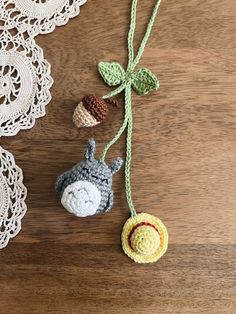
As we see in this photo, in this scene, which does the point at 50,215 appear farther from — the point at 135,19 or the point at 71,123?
the point at 135,19

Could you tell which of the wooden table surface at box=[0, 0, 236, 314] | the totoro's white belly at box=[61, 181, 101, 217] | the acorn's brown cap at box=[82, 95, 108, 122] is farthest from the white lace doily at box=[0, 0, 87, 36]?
the totoro's white belly at box=[61, 181, 101, 217]

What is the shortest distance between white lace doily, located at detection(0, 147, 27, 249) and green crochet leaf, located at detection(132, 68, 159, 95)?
7.6 inches

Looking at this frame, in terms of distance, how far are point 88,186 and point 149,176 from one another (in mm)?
104

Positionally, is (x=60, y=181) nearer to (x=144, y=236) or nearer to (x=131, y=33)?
(x=144, y=236)

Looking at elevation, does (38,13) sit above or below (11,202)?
above

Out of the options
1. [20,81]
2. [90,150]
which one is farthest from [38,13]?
[90,150]

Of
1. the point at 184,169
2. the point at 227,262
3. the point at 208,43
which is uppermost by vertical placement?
the point at 208,43

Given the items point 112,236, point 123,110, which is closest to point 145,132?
point 123,110

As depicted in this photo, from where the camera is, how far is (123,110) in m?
0.72

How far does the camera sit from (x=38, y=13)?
0.74 m

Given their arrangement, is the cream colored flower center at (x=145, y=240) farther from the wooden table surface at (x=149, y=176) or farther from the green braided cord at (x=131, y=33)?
the green braided cord at (x=131, y=33)

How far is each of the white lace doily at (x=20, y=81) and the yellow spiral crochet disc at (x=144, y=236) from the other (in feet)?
0.63

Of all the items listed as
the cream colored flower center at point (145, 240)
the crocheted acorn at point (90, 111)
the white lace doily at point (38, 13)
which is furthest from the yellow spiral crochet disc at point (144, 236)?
the white lace doily at point (38, 13)

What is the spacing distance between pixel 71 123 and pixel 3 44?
5.8 inches
